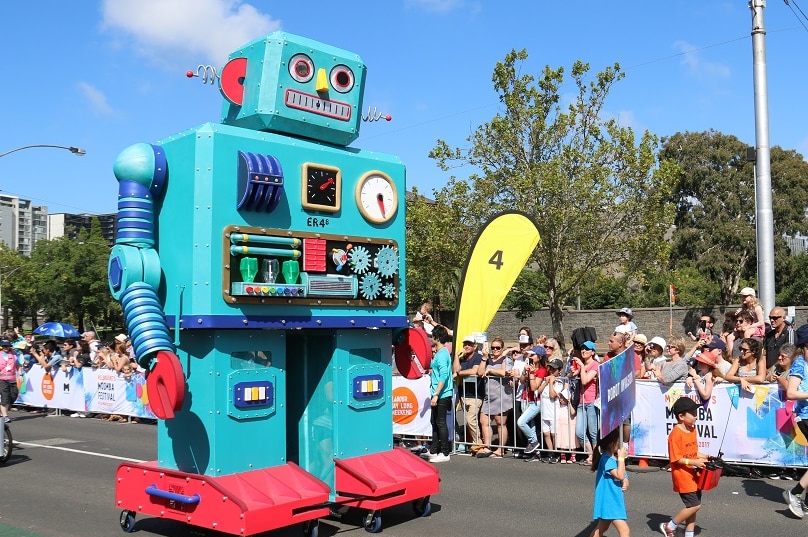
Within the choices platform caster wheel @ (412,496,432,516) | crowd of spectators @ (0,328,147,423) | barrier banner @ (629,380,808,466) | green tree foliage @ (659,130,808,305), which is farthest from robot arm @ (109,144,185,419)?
green tree foliage @ (659,130,808,305)

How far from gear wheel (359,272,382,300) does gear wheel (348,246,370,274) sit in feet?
0.26

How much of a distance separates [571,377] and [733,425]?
2.16 metres

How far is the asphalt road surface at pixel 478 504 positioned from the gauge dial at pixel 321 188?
2991mm

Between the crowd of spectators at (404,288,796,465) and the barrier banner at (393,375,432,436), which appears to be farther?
the barrier banner at (393,375,432,436)

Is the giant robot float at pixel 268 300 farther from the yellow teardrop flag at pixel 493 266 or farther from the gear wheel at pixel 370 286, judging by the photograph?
the yellow teardrop flag at pixel 493 266

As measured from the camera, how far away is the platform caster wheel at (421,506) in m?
7.95

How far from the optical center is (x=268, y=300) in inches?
271

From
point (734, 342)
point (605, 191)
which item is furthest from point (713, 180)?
point (734, 342)

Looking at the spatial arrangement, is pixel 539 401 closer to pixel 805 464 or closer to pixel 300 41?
pixel 805 464

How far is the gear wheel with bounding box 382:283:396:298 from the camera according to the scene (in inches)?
311

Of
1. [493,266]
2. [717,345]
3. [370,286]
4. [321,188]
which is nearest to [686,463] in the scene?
[370,286]

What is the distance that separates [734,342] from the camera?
12.6m

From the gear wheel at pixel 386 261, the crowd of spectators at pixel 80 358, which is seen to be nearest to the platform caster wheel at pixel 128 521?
the gear wheel at pixel 386 261

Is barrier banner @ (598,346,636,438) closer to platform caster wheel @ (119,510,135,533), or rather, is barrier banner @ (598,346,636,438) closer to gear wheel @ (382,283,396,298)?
gear wheel @ (382,283,396,298)
